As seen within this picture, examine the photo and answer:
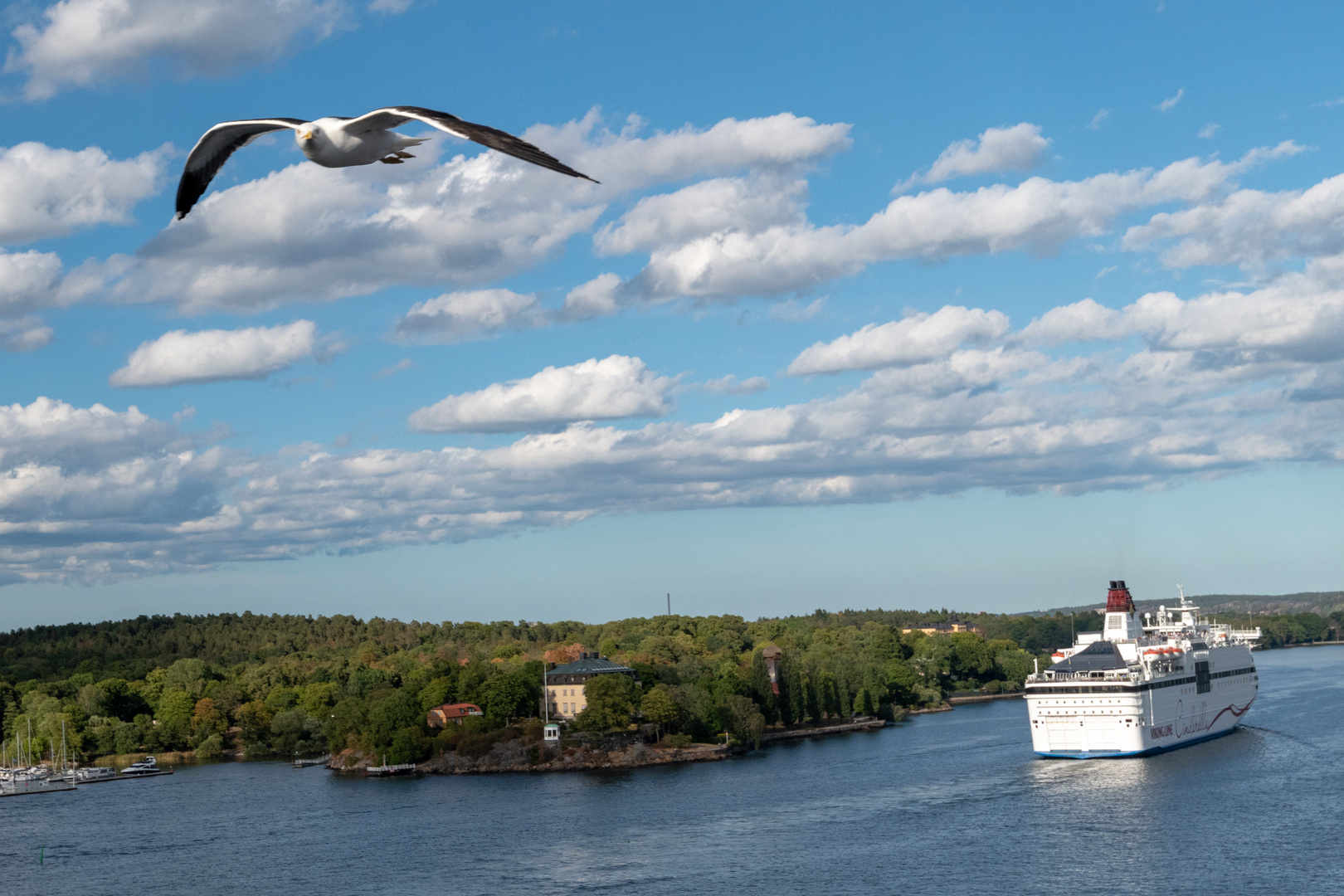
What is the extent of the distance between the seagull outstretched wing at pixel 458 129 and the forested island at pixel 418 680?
7715 cm

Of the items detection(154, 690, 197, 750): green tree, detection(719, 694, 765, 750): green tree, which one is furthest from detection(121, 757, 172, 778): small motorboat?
detection(719, 694, 765, 750): green tree

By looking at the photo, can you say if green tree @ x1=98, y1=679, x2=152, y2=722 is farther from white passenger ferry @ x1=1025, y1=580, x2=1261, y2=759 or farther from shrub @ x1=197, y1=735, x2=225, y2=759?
white passenger ferry @ x1=1025, y1=580, x2=1261, y2=759

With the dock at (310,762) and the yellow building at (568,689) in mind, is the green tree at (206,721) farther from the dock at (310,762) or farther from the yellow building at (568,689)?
the yellow building at (568,689)

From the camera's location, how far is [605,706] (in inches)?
3253

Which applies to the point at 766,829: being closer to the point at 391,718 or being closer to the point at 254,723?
Answer: the point at 391,718

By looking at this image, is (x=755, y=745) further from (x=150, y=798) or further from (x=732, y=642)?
(x=732, y=642)

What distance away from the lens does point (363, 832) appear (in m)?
59.3

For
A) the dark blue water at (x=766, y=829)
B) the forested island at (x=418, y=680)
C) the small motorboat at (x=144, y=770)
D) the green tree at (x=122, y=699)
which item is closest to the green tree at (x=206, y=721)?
the forested island at (x=418, y=680)

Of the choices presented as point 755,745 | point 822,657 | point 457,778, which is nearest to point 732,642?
point 822,657

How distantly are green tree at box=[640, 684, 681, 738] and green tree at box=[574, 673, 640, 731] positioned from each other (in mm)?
1140

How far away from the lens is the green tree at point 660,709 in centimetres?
8450

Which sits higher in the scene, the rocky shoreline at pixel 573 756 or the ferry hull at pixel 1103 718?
Answer: the ferry hull at pixel 1103 718

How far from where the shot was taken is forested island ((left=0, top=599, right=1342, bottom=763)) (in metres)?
87.2

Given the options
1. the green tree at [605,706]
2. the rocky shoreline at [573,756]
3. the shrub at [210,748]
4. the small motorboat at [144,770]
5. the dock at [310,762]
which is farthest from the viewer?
the shrub at [210,748]
